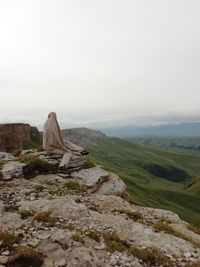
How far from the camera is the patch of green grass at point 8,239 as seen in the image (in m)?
14.8

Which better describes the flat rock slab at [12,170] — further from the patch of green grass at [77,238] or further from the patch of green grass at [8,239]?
the patch of green grass at [77,238]

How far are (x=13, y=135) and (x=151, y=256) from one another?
374 feet

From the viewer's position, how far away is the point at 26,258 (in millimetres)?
13695

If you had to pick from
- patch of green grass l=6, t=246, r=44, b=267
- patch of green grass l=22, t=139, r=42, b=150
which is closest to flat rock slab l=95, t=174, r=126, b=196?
patch of green grass l=6, t=246, r=44, b=267

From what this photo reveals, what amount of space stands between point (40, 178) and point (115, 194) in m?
5.91

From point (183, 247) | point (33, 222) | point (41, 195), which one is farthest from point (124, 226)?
point (41, 195)

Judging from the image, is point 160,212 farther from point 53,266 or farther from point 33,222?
point 53,266

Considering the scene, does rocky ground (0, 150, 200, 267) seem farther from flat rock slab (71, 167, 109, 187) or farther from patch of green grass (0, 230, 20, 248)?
flat rock slab (71, 167, 109, 187)

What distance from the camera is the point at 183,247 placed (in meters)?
16.5

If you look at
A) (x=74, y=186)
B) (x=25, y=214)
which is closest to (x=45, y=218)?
(x=25, y=214)

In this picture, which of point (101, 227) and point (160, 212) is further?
point (160, 212)

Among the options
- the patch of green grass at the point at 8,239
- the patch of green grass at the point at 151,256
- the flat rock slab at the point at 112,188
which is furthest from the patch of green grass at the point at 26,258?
the flat rock slab at the point at 112,188

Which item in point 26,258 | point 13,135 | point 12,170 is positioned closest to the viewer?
point 26,258

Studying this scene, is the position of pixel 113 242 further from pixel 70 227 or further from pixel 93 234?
pixel 70 227
